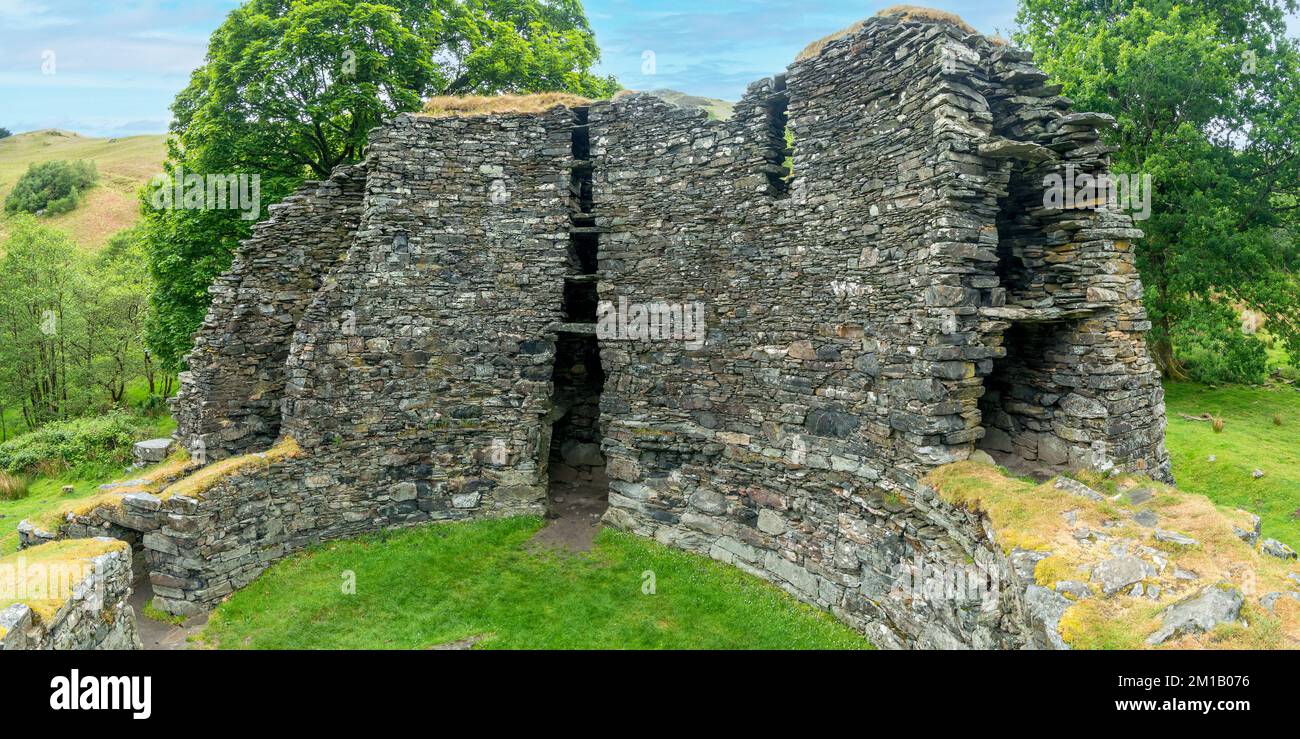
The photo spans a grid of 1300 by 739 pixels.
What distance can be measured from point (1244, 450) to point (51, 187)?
265ft

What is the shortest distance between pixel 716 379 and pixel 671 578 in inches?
147

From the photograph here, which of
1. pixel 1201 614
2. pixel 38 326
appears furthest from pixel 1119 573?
pixel 38 326

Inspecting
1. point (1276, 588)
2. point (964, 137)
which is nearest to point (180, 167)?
point (964, 137)

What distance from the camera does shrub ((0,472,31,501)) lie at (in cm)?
2125

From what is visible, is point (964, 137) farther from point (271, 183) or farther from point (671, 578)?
point (271, 183)

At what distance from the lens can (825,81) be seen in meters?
11.2

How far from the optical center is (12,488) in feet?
70.3

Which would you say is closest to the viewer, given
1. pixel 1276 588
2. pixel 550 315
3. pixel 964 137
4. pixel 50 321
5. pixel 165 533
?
pixel 1276 588

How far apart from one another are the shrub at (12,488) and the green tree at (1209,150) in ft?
116

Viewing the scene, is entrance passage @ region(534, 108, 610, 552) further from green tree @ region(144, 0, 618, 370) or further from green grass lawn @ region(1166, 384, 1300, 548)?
green grass lawn @ region(1166, 384, 1300, 548)

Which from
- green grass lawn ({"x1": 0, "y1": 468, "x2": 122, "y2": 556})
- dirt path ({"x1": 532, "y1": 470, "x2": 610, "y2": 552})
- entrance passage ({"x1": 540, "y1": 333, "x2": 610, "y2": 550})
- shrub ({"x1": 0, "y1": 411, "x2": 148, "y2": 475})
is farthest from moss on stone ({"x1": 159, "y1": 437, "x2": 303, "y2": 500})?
shrub ({"x1": 0, "y1": 411, "x2": 148, "y2": 475})

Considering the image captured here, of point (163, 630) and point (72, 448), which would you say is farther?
point (72, 448)

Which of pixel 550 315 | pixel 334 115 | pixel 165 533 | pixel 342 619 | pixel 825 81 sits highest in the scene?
pixel 334 115

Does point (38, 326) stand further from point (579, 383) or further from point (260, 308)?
point (579, 383)
